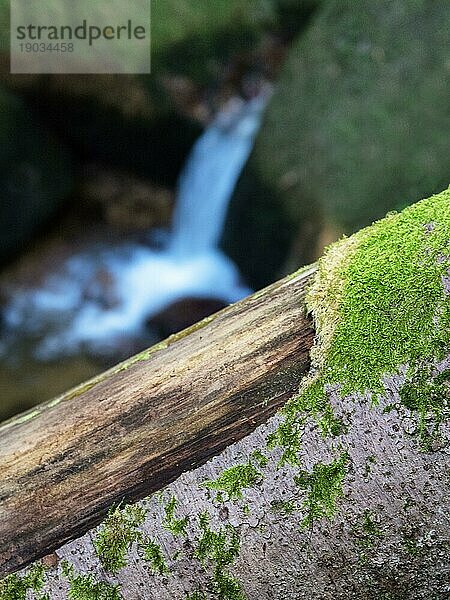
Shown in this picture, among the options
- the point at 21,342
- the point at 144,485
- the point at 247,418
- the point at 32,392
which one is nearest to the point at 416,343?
the point at 247,418

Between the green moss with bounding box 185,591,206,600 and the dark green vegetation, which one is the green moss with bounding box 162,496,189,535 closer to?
the dark green vegetation

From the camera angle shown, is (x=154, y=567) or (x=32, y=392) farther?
(x=32, y=392)

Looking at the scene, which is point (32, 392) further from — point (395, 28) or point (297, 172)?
point (395, 28)

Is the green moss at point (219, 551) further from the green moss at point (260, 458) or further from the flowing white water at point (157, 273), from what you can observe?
the flowing white water at point (157, 273)

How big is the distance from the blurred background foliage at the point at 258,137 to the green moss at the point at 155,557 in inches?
86.9

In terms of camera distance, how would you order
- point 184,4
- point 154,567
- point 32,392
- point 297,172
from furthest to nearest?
point 184,4 < point 32,392 < point 297,172 < point 154,567

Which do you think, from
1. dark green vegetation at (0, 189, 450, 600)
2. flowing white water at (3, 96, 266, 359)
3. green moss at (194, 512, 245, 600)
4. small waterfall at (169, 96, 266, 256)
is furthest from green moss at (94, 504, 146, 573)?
small waterfall at (169, 96, 266, 256)

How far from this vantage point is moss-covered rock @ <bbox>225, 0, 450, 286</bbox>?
131 inches

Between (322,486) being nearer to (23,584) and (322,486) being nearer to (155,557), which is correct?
(155,557)

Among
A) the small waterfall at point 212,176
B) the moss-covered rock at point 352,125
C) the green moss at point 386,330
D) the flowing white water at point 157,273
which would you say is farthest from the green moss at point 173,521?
the small waterfall at point 212,176

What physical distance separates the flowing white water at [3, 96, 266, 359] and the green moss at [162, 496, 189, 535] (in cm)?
378

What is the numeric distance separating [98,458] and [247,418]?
14.8 inches

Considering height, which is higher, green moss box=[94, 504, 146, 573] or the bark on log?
green moss box=[94, 504, 146, 573]

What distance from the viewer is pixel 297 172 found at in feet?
13.5
